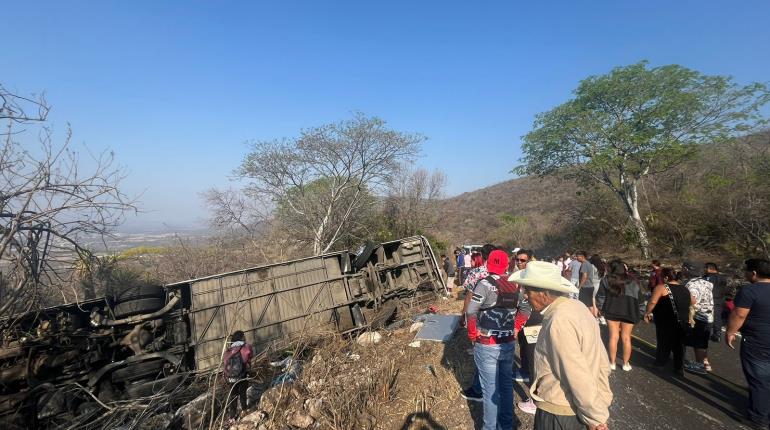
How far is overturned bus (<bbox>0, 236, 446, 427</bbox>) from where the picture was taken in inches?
215

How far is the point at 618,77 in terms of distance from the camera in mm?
12484

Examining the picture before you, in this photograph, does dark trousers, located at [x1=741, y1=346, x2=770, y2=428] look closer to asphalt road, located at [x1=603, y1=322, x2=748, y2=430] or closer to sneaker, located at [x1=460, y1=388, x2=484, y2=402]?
asphalt road, located at [x1=603, y1=322, x2=748, y2=430]

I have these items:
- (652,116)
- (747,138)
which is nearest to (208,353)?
(652,116)

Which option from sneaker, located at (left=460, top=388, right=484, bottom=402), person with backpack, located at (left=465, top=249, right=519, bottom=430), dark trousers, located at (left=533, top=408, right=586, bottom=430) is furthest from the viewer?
sneaker, located at (left=460, top=388, right=484, bottom=402)

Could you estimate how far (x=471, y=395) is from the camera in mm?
3980

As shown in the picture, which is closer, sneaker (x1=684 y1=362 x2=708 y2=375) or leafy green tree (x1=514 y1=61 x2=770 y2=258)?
sneaker (x1=684 y1=362 x2=708 y2=375)

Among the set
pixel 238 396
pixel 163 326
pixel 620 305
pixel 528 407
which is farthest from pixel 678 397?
pixel 163 326

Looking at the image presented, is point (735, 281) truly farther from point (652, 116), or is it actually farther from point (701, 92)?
point (701, 92)

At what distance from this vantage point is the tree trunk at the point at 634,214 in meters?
12.4

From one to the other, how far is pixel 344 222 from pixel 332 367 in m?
12.0

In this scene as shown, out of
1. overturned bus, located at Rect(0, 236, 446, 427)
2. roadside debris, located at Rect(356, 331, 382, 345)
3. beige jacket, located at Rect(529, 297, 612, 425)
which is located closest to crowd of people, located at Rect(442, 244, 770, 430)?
beige jacket, located at Rect(529, 297, 612, 425)

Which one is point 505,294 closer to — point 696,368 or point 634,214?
point 696,368

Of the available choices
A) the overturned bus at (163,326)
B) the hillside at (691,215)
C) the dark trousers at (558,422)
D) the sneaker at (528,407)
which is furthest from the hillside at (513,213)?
the dark trousers at (558,422)

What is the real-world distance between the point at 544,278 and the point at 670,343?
4011mm
